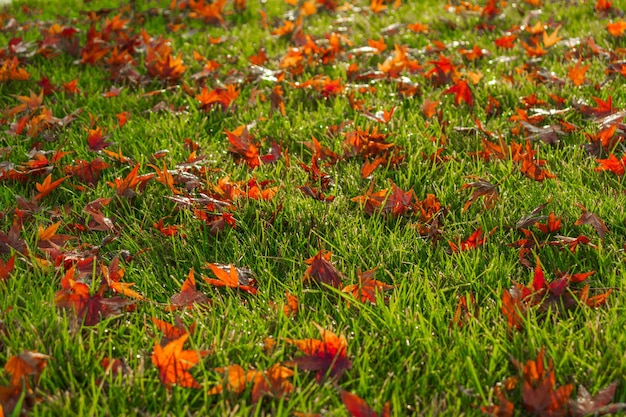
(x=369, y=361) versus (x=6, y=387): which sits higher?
(x=6, y=387)

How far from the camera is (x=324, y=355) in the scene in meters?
1.62

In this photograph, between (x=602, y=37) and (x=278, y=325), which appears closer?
(x=278, y=325)

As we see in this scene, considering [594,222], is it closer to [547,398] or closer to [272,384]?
[547,398]

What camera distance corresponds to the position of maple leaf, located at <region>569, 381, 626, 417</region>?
1433mm

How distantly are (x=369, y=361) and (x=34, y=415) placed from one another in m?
0.75

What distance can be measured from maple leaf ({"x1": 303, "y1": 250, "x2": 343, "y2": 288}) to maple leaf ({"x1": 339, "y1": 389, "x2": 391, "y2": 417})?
1.67 feet

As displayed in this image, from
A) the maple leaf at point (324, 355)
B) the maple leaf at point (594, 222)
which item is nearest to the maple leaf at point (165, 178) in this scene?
the maple leaf at point (324, 355)

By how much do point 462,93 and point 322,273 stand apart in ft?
5.29

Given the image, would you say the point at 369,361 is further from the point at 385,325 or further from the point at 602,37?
the point at 602,37

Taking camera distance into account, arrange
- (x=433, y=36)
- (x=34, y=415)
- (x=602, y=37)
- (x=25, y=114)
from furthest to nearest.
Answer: (x=433, y=36)
(x=602, y=37)
(x=25, y=114)
(x=34, y=415)

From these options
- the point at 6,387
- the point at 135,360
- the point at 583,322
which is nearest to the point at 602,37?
the point at 583,322

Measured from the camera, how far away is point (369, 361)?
65.2 inches

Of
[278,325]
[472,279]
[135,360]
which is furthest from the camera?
[472,279]

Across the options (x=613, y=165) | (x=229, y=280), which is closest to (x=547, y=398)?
(x=229, y=280)
